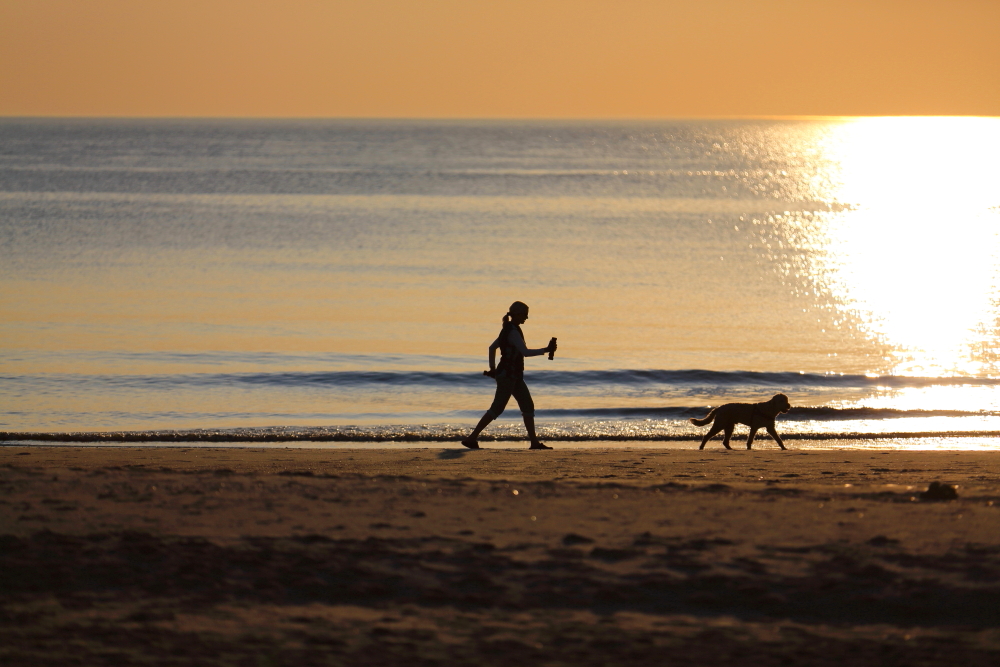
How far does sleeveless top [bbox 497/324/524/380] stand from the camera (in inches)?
451

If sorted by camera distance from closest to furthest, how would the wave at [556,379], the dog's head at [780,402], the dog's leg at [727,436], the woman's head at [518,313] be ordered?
the woman's head at [518,313], the dog's head at [780,402], the dog's leg at [727,436], the wave at [556,379]

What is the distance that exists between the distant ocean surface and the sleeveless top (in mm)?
3294

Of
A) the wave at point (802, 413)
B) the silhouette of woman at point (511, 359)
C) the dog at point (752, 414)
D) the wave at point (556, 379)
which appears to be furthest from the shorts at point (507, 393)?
the wave at point (556, 379)

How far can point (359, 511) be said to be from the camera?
7684 millimetres

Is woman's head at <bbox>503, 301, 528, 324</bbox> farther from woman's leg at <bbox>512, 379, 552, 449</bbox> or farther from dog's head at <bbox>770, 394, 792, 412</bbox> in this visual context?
dog's head at <bbox>770, 394, 792, 412</bbox>

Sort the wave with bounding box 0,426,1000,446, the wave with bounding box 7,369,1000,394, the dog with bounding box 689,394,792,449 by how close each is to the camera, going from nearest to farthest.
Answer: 1. the dog with bounding box 689,394,792,449
2. the wave with bounding box 0,426,1000,446
3. the wave with bounding box 7,369,1000,394

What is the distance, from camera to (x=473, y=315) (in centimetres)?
2630

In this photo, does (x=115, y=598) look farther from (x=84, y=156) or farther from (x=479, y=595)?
(x=84, y=156)

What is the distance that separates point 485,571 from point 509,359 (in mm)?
5348

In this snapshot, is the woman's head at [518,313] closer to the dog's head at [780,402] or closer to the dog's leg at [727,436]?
the dog's leg at [727,436]

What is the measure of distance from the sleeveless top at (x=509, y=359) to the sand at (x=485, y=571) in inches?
101

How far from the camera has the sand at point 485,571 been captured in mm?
5273

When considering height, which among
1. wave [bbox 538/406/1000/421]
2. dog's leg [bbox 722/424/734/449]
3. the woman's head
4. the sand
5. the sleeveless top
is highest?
the woman's head

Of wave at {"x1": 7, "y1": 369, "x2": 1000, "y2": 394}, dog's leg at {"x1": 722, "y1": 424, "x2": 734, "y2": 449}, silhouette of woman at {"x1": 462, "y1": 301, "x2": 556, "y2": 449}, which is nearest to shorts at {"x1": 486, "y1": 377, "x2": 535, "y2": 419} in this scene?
silhouette of woman at {"x1": 462, "y1": 301, "x2": 556, "y2": 449}
